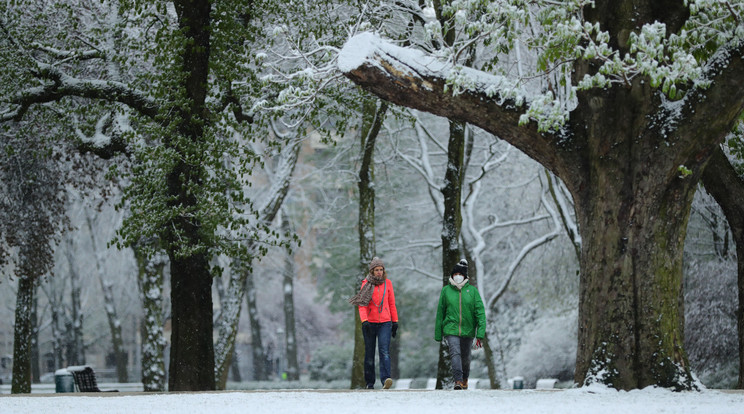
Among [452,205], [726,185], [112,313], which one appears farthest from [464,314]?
[112,313]

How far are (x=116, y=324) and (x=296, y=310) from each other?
53.9 ft

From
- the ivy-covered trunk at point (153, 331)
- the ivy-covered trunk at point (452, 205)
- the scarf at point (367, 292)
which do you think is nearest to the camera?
the scarf at point (367, 292)

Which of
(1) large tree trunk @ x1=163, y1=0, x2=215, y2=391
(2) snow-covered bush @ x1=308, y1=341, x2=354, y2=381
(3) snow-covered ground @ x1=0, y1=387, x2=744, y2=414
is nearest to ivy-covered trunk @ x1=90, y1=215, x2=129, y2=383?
(2) snow-covered bush @ x1=308, y1=341, x2=354, y2=381

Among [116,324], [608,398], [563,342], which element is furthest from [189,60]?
[116,324]

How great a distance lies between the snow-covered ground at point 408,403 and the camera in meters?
7.71

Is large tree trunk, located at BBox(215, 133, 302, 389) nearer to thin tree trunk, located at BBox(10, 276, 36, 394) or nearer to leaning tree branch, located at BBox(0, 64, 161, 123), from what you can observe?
thin tree trunk, located at BBox(10, 276, 36, 394)

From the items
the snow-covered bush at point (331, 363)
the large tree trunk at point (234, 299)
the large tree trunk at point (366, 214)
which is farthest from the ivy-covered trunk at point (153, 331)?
the snow-covered bush at point (331, 363)

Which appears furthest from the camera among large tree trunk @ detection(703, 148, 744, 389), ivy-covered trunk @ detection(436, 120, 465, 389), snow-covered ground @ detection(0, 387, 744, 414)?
ivy-covered trunk @ detection(436, 120, 465, 389)

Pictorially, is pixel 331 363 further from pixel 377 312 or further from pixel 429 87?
pixel 429 87

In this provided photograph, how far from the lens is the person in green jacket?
11.6 metres

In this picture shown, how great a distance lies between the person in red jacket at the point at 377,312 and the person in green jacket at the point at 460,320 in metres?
0.64

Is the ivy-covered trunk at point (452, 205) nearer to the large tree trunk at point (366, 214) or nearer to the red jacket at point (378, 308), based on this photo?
the large tree trunk at point (366, 214)

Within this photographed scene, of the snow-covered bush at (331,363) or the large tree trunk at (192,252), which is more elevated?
the large tree trunk at (192,252)

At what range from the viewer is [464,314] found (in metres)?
11.6
